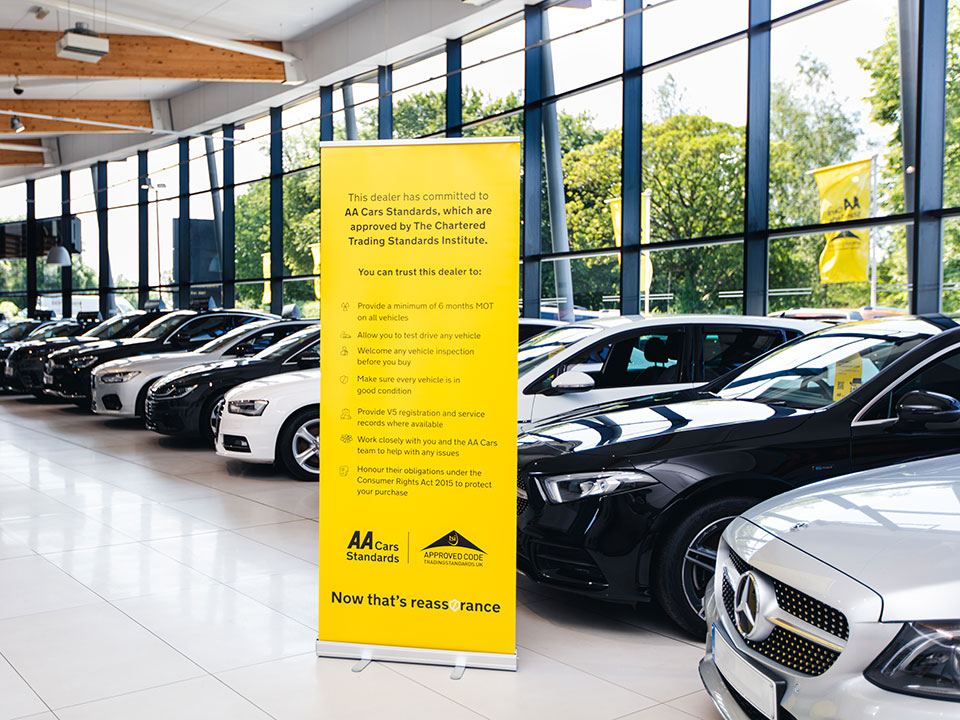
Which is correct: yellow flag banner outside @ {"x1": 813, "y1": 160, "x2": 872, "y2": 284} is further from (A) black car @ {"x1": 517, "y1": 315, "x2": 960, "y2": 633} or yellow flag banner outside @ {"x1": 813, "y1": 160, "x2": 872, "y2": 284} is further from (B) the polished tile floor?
(B) the polished tile floor

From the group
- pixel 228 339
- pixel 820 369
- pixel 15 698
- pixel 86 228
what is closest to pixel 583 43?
pixel 228 339

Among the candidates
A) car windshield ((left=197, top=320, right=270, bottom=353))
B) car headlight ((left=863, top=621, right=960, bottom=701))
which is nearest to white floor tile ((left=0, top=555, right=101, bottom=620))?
car headlight ((left=863, top=621, right=960, bottom=701))

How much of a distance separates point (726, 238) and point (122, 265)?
18194mm

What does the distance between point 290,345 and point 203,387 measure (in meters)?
0.95

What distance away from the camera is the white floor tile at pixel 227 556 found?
185 inches

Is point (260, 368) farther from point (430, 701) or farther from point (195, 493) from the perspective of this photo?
point (430, 701)

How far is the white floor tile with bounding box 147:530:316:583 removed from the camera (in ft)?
15.4

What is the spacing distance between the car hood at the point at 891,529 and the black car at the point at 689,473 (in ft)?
2.21

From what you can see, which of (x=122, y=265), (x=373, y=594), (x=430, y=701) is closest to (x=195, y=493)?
(x=373, y=594)

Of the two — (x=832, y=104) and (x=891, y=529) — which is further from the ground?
(x=832, y=104)

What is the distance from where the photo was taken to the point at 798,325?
19.2ft

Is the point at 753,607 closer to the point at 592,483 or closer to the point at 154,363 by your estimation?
the point at 592,483

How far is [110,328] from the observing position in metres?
14.4

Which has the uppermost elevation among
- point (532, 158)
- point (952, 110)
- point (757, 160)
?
point (532, 158)
